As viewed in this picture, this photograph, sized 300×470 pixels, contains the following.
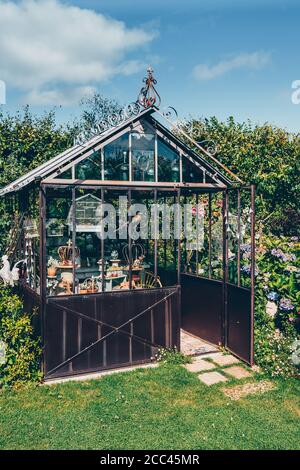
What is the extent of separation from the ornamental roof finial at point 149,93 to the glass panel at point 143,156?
2.34 ft

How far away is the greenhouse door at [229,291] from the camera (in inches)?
365

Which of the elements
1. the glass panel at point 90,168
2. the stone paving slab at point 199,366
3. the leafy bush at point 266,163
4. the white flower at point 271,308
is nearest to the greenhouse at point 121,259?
the glass panel at point 90,168

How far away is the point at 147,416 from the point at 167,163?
18.5 ft

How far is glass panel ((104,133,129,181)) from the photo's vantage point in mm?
9000

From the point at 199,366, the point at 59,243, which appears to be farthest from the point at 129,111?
the point at 199,366

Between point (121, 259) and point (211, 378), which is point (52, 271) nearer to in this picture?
point (121, 259)

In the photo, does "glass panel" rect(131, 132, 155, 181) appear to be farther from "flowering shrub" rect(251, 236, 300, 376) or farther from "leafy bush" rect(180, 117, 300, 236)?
"leafy bush" rect(180, 117, 300, 236)

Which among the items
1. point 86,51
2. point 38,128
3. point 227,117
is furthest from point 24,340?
point 227,117

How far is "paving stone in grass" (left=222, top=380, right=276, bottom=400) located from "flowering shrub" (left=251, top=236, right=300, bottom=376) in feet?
2.71

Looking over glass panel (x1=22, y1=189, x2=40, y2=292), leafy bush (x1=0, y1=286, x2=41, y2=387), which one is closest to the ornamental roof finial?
glass panel (x1=22, y1=189, x2=40, y2=292)

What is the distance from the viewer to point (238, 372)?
8.90 meters

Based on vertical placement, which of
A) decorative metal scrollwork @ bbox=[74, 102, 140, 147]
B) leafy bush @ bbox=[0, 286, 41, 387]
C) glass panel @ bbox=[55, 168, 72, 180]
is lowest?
A: leafy bush @ bbox=[0, 286, 41, 387]

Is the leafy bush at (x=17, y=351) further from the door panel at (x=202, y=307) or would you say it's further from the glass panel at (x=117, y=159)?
the door panel at (x=202, y=307)
